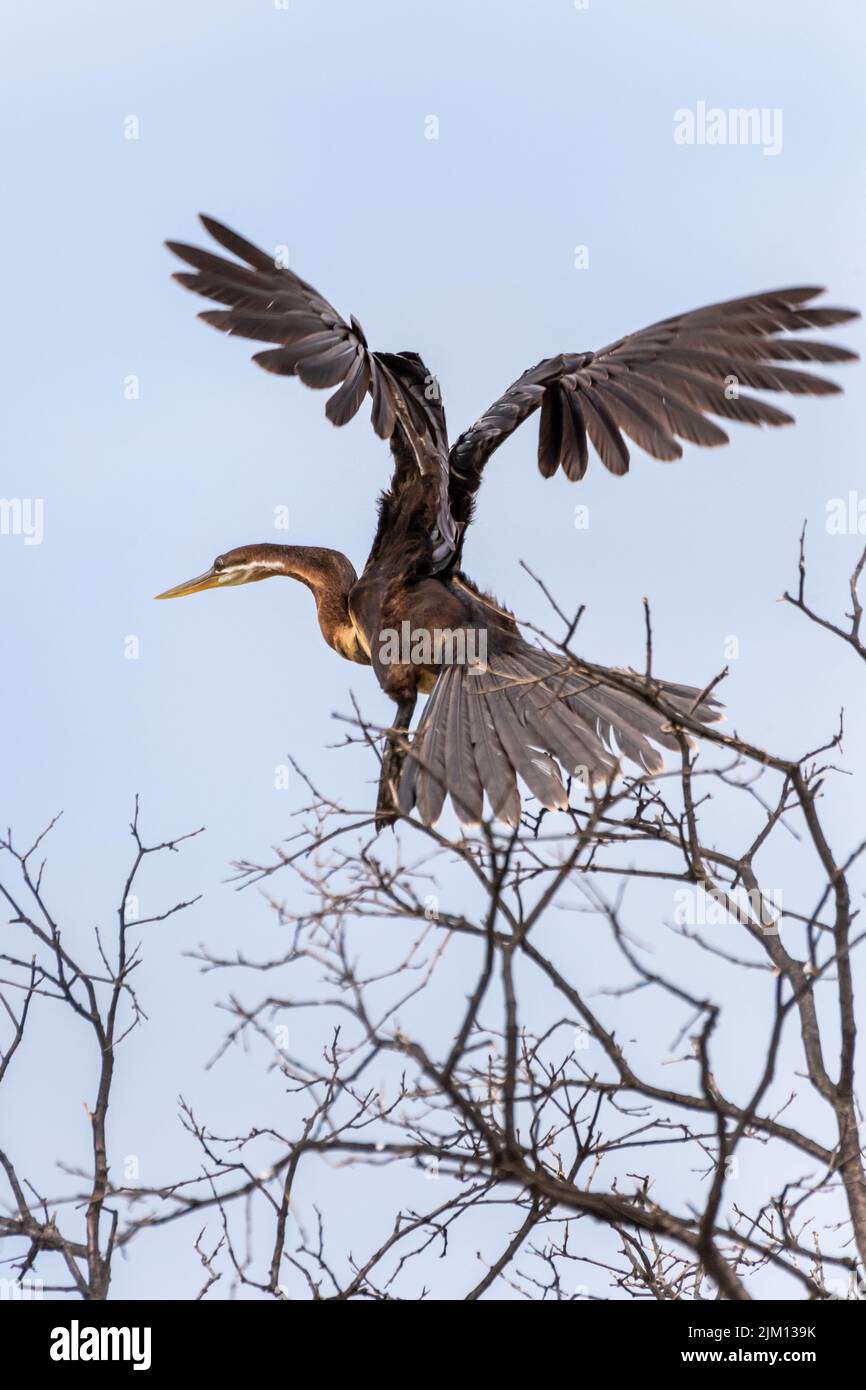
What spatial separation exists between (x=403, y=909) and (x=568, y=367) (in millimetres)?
3623

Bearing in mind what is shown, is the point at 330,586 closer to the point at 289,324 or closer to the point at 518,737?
the point at 289,324

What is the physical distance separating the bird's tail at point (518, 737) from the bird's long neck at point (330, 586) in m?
→ 0.93

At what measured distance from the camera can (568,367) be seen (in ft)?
20.3

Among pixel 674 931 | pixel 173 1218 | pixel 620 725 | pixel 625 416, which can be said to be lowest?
pixel 173 1218

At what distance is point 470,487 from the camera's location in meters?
5.95

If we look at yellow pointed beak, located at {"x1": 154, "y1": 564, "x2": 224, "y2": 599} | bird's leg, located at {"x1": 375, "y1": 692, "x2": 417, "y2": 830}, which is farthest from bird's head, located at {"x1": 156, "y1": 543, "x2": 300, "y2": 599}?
bird's leg, located at {"x1": 375, "y1": 692, "x2": 417, "y2": 830}

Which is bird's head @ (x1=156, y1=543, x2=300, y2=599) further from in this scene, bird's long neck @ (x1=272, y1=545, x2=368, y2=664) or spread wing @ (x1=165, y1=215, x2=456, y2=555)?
spread wing @ (x1=165, y1=215, x2=456, y2=555)

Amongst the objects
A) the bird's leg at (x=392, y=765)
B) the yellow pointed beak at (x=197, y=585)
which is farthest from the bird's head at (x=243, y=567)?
the bird's leg at (x=392, y=765)

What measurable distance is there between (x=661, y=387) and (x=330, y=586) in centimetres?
144

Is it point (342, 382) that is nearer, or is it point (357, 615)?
point (342, 382)

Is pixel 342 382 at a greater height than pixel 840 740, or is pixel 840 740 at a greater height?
→ pixel 342 382

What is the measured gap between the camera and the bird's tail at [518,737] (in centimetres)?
419
